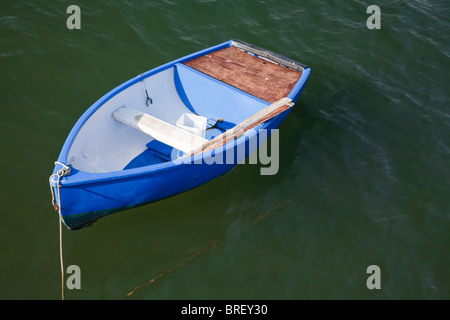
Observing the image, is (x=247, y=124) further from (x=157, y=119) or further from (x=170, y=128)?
(x=157, y=119)

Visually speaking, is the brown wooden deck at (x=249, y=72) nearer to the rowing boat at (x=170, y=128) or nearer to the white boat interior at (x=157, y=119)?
the rowing boat at (x=170, y=128)

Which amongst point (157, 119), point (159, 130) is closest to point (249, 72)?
point (157, 119)

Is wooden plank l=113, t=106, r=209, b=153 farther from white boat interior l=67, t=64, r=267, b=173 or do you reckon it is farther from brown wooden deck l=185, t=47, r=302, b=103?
brown wooden deck l=185, t=47, r=302, b=103

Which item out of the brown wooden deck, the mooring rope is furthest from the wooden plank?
the brown wooden deck

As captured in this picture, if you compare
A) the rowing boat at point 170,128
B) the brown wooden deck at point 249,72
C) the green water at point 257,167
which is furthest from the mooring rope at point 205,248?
the brown wooden deck at point 249,72
